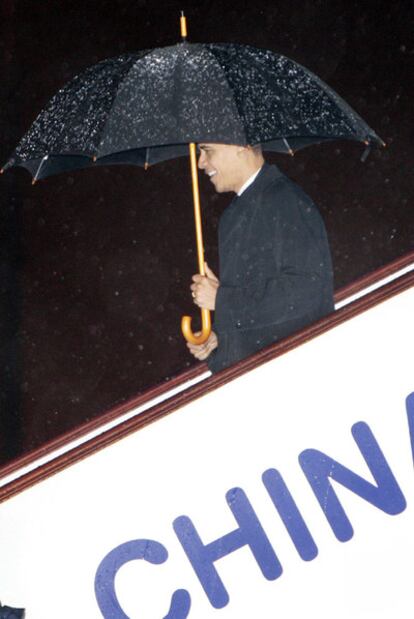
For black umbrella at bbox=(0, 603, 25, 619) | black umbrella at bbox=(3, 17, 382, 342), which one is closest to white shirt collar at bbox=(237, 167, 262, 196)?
black umbrella at bbox=(3, 17, 382, 342)

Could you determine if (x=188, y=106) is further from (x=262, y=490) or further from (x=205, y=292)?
(x=262, y=490)

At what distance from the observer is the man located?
3131 mm

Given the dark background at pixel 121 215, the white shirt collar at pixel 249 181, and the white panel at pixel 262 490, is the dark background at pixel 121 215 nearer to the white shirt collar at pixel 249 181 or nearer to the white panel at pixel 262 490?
the white shirt collar at pixel 249 181

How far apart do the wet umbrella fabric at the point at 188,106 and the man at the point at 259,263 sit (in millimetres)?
282

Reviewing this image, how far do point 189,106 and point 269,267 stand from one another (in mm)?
546

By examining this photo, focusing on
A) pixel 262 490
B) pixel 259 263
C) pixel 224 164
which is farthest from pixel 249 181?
pixel 262 490

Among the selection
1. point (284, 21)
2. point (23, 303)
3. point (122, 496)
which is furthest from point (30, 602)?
point (284, 21)

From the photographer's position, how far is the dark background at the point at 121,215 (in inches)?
198

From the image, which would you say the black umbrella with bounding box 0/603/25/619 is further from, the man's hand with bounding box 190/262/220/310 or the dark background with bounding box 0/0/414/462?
the dark background with bounding box 0/0/414/462

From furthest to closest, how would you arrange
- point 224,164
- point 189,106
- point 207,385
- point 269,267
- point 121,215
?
point 121,215
point 224,164
point 269,267
point 189,106
point 207,385

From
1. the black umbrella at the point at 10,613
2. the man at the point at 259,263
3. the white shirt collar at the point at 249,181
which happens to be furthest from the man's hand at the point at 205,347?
the black umbrella at the point at 10,613

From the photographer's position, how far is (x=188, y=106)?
3.03m

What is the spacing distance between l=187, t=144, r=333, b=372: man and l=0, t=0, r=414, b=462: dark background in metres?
1.77

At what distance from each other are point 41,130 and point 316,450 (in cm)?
129
